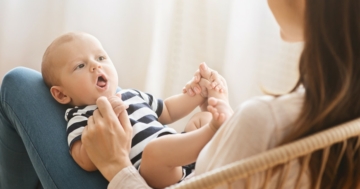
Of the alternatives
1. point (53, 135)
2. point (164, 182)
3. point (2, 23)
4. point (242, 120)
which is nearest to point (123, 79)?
point (2, 23)

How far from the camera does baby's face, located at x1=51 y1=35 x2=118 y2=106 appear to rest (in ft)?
3.67

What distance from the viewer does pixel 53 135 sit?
1068 mm

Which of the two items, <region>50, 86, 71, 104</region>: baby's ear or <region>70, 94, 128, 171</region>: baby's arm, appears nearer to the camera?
<region>70, 94, 128, 171</region>: baby's arm

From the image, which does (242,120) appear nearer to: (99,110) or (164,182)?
(164,182)

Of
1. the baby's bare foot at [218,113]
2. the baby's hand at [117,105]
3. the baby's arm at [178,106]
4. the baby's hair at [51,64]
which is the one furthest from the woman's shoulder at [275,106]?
the baby's hair at [51,64]

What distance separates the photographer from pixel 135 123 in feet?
3.61

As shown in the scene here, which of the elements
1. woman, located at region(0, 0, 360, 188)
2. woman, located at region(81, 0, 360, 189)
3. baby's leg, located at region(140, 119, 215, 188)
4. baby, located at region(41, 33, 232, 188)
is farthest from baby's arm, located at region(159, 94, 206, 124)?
woman, located at region(81, 0, 360, 189)

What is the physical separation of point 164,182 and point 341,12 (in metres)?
0.54

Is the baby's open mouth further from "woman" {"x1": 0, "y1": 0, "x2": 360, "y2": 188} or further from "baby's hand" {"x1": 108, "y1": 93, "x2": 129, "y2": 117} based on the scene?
"woman" {"x1": 0, "y1": 0, "x2": 360, "y2": 188}

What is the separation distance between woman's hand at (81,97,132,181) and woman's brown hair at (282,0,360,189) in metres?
0.44

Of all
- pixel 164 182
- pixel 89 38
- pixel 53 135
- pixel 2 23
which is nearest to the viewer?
pixel 164 182

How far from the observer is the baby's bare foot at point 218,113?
32.2 inches

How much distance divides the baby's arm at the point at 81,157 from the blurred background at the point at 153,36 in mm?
723

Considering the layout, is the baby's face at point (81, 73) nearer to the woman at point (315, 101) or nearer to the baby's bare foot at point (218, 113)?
the baby's bare foot at point (218, 113)
